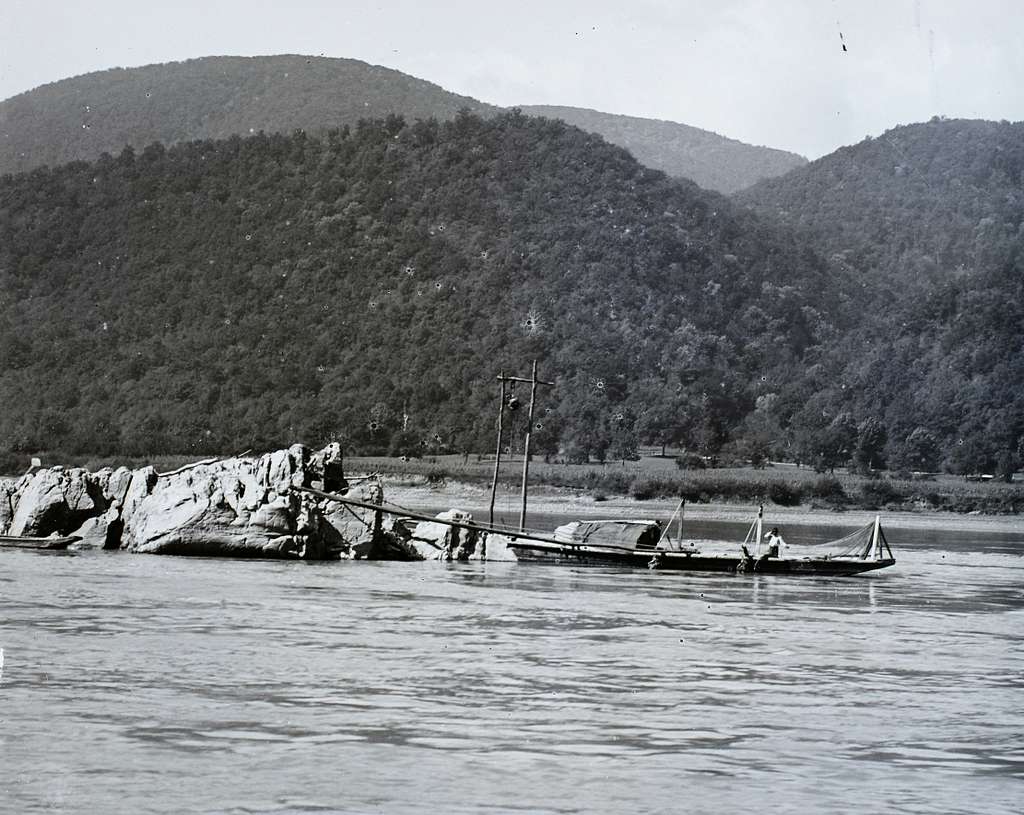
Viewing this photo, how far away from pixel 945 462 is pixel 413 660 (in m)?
128

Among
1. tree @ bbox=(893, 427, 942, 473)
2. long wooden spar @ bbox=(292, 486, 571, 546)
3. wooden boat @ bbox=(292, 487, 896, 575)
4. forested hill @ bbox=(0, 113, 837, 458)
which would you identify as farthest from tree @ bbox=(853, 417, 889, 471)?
long wooden spar @ bbox=(292, 486, 571, 546)

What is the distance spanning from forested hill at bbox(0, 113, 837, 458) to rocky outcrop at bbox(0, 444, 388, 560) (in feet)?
308

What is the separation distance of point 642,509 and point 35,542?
240ft

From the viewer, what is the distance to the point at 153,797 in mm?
13367

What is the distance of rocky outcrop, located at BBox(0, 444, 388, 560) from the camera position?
4738 cm

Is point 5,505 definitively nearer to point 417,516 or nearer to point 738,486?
point 417,516

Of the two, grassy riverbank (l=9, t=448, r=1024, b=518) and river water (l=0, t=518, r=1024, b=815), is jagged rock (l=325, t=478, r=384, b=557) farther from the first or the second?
grassy riverbank (l=9, t=448, r=1024, b=518)

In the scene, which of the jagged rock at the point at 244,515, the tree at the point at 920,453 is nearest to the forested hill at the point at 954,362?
the tree at the point at 920,453

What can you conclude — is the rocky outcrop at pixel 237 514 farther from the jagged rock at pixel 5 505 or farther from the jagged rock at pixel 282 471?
the jagged rock at pixel 5 505

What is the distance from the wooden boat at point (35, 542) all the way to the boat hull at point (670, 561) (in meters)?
14.2

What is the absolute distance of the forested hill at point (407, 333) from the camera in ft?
502

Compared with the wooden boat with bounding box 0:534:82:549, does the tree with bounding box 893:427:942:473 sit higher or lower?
higher

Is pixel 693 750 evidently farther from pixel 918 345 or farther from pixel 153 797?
pixel 918 345

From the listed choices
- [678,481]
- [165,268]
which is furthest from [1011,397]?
[165,268]
